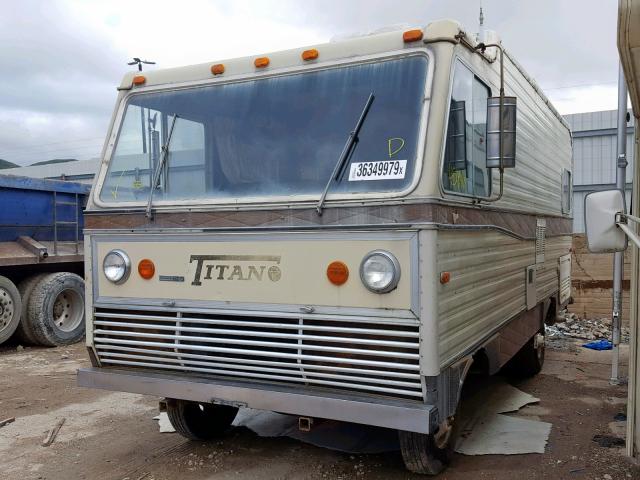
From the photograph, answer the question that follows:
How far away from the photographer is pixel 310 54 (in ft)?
12.3

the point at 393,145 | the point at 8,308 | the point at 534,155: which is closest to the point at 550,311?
the point at 534,155

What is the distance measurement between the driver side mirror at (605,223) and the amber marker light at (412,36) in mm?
1313

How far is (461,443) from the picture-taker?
4.59 metres

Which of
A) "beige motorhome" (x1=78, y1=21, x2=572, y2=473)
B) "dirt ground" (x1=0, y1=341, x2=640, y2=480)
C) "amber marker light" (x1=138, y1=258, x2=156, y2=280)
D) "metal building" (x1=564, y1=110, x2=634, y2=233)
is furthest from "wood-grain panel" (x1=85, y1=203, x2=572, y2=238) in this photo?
"metal building" (x1=564, y1=110, x2=634, y2=233)

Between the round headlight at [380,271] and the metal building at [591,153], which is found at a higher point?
the metal building at [591,153]

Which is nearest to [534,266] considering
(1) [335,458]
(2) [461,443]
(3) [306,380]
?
(2) [461,443]

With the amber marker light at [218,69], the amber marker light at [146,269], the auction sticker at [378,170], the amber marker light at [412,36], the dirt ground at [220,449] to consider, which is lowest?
the dirt ground at [220,449]

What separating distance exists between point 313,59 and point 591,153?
1738cm

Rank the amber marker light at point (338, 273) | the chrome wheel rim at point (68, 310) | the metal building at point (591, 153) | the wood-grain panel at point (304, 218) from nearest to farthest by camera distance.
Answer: the wood-grain panel at point (304, 218)
the amber marker light at point (338, 273)
the chrome wheel rim at point (68, 310)
the metal building at point (591, 153)

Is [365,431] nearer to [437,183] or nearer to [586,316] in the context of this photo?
[437,183]

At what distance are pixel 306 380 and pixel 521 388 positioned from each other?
3.67 metres

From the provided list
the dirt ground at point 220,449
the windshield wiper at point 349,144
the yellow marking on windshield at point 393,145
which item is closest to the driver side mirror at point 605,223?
the yellow marking on windshield at point 393,145

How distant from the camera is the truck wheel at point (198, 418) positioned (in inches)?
175

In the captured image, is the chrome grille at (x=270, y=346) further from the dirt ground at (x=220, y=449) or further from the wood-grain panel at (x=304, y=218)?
the dirt ground at (x=220, y=449)
